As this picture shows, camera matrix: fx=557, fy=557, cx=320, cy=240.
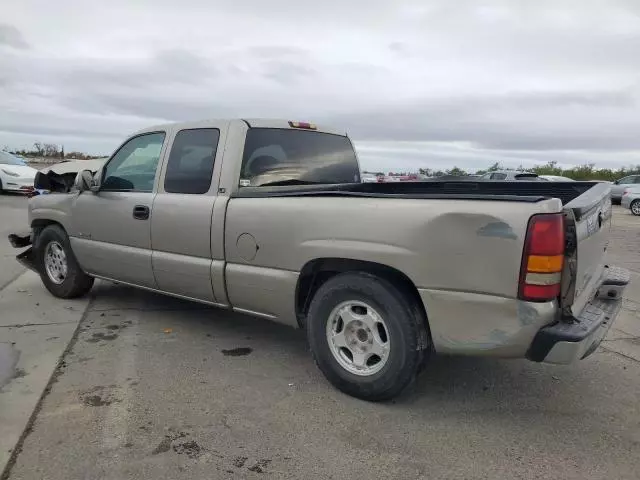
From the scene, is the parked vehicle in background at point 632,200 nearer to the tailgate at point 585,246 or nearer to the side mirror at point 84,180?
the tailgate at point 585,246

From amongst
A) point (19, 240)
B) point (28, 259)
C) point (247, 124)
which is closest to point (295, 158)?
point (247, 124)

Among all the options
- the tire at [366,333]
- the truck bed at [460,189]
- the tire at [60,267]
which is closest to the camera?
the tire at [366,333]

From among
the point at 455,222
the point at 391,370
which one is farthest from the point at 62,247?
the point at 455,222

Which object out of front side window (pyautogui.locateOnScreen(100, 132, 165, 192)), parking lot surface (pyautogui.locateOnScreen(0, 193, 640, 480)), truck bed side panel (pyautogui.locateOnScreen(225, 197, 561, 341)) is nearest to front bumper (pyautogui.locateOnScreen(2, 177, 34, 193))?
front side window (pyautogui.locateOnScreen(100, 132, 165, 192))

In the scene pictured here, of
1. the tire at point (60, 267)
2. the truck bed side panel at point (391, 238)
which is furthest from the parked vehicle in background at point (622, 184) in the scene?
the truck bed side panel at point (391, 238)

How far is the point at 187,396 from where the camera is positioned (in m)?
3.67

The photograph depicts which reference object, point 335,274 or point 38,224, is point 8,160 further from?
point 335,274

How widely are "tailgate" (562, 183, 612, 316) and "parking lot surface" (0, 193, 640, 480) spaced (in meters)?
0.74

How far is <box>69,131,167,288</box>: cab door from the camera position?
16.4ft

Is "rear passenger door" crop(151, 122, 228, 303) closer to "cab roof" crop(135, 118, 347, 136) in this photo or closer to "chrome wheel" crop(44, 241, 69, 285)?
"cab roof" crop(135, 118, 347, 136)

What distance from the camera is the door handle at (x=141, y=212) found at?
4903mm

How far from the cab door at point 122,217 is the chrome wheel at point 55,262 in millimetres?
378

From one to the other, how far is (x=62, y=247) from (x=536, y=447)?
507 centimetres

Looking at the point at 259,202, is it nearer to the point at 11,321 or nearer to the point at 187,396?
the point at 187,396
